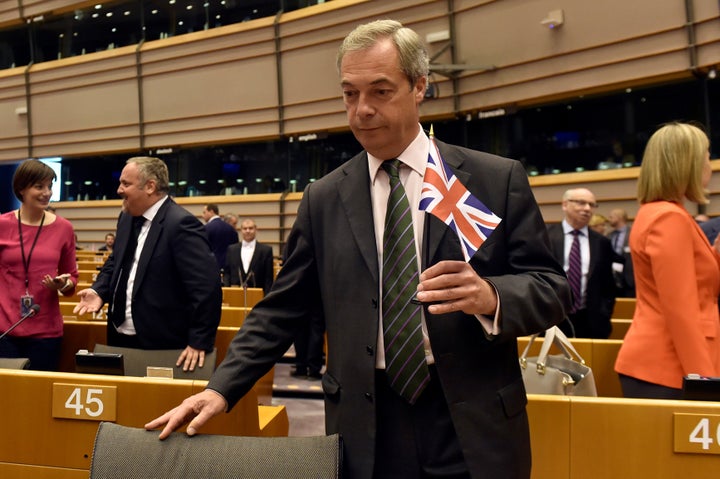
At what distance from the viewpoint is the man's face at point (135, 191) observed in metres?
3.27

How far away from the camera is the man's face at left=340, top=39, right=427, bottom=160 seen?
132 centimetres

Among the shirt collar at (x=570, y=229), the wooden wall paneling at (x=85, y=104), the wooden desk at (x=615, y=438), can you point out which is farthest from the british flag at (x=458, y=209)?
the wooden wall paneling at (x=85, y=104)

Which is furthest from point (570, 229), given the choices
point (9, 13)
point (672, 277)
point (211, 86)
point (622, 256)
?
point (9, 13)

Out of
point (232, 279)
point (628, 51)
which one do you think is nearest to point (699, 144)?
point (232, 279)

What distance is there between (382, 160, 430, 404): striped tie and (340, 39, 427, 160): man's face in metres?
0.13

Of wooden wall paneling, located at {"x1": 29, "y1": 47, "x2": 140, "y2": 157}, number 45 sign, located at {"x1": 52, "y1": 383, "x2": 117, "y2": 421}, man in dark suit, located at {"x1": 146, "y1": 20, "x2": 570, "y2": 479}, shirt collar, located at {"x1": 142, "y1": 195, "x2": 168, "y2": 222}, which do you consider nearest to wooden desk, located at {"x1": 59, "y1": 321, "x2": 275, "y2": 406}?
shirt collar, located at {"x1": 142, "y1": 195, "x2": 168, "y2": 222}

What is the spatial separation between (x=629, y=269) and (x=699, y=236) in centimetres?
460

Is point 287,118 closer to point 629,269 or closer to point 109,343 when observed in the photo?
point 629,269

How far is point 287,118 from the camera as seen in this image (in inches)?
498

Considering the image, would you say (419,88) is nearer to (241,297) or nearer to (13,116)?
(241,297)

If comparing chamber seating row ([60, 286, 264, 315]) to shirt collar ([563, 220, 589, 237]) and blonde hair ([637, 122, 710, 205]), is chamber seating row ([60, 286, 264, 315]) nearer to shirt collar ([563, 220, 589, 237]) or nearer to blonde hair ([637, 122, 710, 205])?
shirt collar ([563, 220, 589, 237])

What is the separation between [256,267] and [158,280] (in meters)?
4.06

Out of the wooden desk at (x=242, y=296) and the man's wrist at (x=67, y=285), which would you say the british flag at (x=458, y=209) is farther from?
the wooden desk at (x=242, y=296)

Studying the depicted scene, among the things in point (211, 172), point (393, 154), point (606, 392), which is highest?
point (211, 172)
